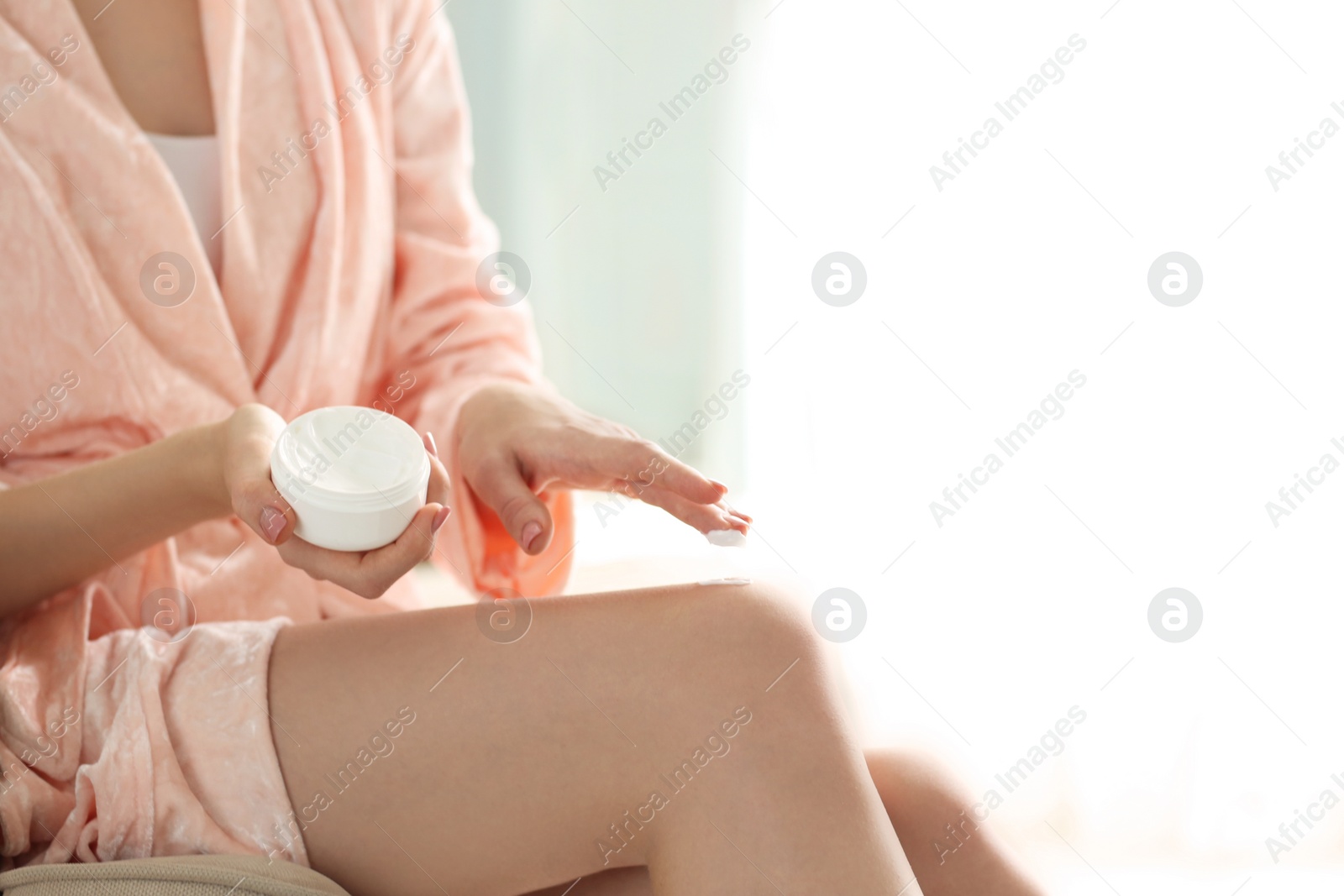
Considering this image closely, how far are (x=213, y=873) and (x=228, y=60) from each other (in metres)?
0.55

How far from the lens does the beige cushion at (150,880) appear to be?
440 mm

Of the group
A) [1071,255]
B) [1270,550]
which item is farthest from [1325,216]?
[1270,550]

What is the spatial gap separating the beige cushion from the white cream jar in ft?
0.50

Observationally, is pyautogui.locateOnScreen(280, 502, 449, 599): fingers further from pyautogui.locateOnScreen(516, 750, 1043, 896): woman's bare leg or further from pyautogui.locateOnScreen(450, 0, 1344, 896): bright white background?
pyautogui.locateOnScreen(450, 0, 1344, 896): bright white background

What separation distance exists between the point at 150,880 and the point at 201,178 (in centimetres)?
50

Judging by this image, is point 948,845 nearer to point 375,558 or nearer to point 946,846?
point 946,846

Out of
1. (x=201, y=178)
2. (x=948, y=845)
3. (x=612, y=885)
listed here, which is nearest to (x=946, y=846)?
(x=948, y=845)

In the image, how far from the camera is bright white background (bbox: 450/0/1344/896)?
1256 millimetres

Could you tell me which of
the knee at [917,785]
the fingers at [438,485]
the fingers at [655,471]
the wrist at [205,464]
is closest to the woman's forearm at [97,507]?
the wrist at [205,464]

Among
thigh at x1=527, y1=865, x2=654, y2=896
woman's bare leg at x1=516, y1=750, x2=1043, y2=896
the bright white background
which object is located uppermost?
the bright white background

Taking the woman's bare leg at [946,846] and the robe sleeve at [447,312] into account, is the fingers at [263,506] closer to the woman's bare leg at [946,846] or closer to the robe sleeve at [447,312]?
the robe sleeve at [447,312]

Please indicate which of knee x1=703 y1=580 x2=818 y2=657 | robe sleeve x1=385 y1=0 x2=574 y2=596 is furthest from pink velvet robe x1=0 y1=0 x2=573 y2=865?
knee x1=703 y1=580 x2=818 y2=657

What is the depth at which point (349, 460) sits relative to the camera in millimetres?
508

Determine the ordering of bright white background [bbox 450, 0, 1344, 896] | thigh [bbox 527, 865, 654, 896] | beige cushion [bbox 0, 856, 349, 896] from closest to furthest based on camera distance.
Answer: beige cushion [bbox 0, 856, 349, 896], thigh [bbox 527, 865, 654, 896], bright white background [bbox 450, 0, 1344, 896]
